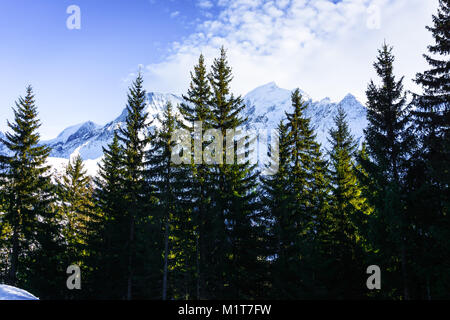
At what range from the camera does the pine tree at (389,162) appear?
1362 cm

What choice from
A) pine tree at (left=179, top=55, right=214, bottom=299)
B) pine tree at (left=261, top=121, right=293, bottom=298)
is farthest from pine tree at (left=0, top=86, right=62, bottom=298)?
pine tree at (left=261, top=121, right=293, bottom=298)

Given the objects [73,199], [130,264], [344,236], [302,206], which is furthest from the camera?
[73,199]

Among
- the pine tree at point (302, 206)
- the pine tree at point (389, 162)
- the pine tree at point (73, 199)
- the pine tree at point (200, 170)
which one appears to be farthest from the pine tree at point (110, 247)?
the pine tree at point (389, 162)

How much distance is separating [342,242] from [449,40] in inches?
544

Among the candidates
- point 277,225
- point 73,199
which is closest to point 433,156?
point 277,225

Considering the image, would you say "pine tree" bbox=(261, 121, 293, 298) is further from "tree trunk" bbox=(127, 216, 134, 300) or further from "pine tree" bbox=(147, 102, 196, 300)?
"tree trunk" bbox=(127, 216, 134, 300)

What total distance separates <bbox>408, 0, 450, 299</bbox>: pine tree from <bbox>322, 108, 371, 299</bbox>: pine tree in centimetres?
456

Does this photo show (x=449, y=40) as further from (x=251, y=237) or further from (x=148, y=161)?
(x=148, y=161)

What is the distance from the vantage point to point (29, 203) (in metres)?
22.1

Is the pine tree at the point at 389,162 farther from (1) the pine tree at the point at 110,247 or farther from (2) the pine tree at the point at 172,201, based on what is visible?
(1) the pine tree at the point at 110,247

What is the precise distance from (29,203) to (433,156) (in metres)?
27.5

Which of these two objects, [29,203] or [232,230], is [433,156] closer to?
[232,230]

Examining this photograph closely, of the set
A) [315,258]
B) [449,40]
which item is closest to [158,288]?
[315,258]

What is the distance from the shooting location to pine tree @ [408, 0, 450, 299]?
12.8m
